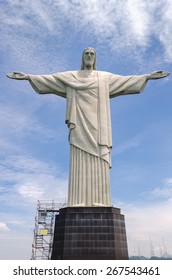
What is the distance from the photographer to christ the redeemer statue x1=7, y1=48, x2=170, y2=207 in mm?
10562

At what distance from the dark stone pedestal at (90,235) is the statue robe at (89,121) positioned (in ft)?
1.67

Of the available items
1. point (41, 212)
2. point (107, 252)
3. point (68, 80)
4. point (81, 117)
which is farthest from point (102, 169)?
point (41, 212)

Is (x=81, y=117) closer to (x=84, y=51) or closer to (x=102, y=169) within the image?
(x=102, y=169)

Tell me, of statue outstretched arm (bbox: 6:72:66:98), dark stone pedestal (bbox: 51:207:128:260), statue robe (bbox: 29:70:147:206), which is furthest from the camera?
statue outstretched arm (bbox: 6:72:66:98)

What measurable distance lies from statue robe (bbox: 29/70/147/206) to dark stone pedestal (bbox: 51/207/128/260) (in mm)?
508

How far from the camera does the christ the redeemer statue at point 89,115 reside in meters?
10.6

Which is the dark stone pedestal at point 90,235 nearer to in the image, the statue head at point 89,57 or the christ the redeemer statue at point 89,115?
the christ the redeemer statue at point 89,115

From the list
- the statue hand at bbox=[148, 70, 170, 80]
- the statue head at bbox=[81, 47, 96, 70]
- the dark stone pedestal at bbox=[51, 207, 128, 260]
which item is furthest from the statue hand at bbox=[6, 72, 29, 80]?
the dark stone pedestal at bbox=[51, 207, 128, 260]

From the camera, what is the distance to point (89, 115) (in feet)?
37.4

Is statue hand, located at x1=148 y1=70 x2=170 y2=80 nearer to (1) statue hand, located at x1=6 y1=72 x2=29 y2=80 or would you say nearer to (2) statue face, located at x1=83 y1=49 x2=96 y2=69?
(2) statue face, located at x1=83 y1=49 x2=96 y2=69

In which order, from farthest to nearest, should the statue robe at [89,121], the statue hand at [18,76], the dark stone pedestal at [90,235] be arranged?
1. the statue hand at [18,76]
2. the statue robe at [89,121]
3. the dark stone pedestal at [90,235]

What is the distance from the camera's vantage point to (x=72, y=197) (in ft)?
34.3

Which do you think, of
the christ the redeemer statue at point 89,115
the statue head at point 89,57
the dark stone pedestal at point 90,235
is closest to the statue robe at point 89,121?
the christ the redeemer statue at point 89,115
